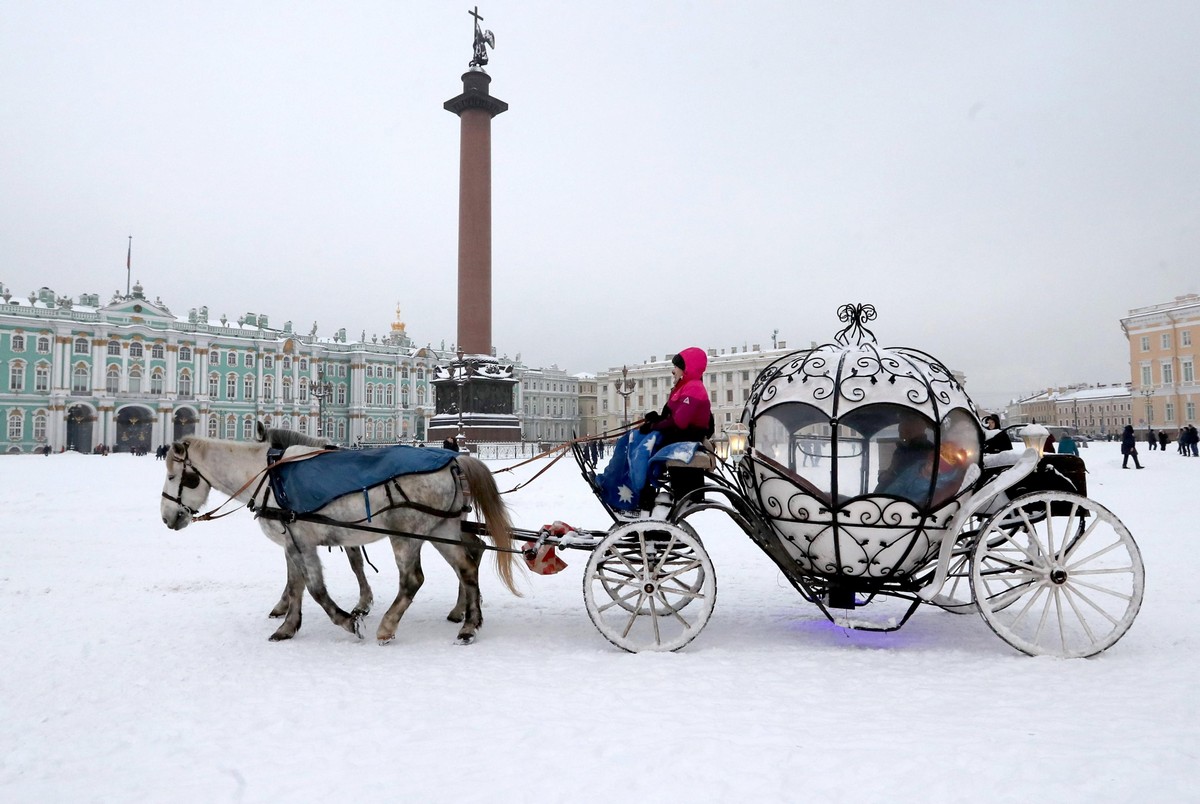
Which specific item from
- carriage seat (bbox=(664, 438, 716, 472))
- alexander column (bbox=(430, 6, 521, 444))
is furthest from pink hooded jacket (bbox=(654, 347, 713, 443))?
alexander column (bbox=(430, 6, 521, 444))

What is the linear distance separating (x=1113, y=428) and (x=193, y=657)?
12639 cm

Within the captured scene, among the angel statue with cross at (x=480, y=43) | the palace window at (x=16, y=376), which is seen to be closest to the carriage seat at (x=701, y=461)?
the angel statue with cross at (x=480, y=43)

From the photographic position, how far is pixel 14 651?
4996 millimetres

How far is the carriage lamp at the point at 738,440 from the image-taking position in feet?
17.6

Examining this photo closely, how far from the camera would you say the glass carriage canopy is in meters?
4.92

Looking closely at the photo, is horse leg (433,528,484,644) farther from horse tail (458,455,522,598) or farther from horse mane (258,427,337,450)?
horse mane (258,427,337,450)

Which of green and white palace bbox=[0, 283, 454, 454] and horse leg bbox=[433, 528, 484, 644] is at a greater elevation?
green and white palace bbox=[0, 283, 454, 454]

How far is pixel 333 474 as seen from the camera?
5.40 metres

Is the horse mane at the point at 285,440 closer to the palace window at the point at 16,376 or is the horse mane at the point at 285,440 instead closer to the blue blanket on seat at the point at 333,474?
the blue blanket on seat at the point at 333,474

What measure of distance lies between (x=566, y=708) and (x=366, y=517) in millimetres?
2273

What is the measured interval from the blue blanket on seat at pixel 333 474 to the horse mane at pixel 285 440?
318mm

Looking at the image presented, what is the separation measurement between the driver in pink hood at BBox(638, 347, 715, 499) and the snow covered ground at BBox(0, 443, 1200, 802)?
3.76ft

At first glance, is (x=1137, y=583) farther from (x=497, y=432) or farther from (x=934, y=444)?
(x=497, y=432)

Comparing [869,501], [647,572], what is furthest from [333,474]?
[869,501]
